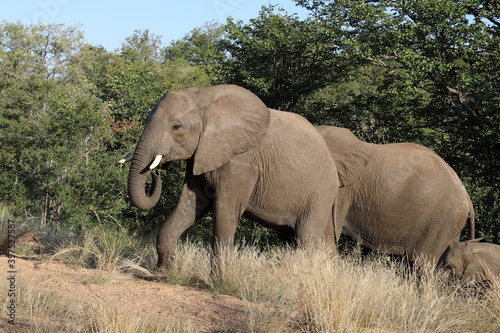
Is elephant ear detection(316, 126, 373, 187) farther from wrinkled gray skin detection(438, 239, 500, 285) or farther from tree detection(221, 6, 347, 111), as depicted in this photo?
tree detection(221, 6, 347, 111)

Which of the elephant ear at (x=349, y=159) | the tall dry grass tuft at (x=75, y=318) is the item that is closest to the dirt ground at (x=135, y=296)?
the tall dry grass tuft at (x=75, y=318)

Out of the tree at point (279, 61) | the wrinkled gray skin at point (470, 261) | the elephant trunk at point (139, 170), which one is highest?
the tree at point (279, 61)

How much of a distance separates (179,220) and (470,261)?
3.57 metres

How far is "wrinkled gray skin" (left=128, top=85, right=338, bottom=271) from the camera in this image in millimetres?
7176

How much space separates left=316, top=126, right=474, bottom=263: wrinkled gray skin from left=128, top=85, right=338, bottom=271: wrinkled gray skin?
2.60ft

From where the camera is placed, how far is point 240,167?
7430 millimetres

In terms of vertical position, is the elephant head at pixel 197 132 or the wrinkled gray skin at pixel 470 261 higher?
the elephant head at pixel 197 132

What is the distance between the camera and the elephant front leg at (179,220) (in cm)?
746

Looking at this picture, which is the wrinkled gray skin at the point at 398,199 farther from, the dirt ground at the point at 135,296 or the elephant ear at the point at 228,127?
the dirt ground at the point at 135,296

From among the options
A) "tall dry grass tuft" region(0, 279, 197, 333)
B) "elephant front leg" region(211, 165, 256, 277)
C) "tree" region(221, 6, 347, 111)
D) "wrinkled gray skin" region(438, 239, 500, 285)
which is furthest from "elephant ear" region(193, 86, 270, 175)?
"tree" region(221, 6, 347, 111)

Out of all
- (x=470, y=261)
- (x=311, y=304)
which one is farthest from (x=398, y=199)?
(x=311, y=304)

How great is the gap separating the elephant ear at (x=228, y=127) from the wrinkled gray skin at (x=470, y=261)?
2762 millimetres

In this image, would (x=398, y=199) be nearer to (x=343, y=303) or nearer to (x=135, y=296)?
(x=343, y=303)

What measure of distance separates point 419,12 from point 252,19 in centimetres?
403
